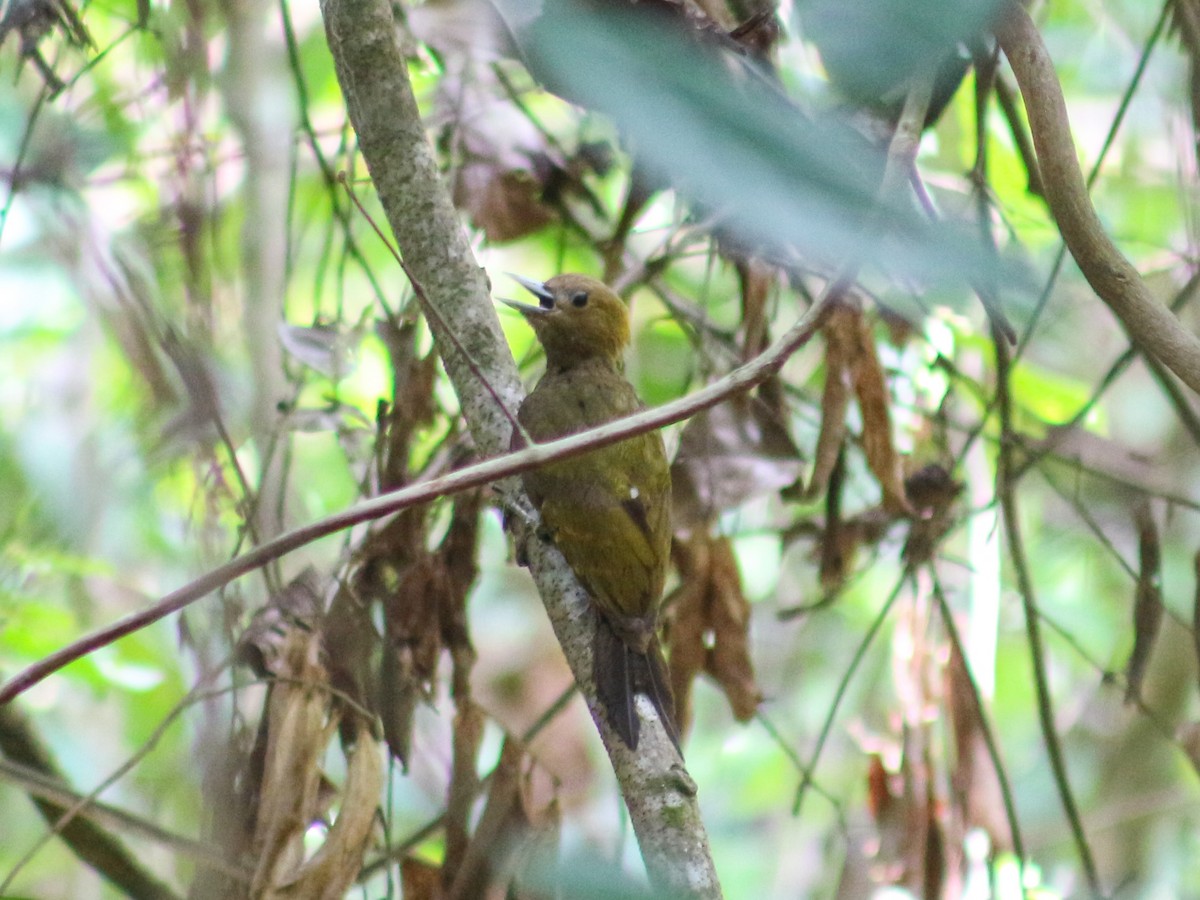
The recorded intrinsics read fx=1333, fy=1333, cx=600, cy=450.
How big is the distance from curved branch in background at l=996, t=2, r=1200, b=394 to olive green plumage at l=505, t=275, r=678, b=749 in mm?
951

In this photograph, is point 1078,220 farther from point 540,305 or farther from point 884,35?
point 540,305

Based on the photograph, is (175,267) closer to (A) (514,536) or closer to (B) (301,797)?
(A) (514,536)

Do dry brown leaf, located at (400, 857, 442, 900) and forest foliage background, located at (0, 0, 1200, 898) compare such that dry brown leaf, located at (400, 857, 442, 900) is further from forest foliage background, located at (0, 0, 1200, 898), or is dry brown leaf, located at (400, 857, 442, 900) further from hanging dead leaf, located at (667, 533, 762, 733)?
hanging dead leaf, located at (667, 533, 762, 733)

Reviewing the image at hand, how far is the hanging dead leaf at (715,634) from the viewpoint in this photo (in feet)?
9.06

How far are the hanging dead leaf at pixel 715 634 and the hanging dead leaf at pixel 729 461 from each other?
146 millimetres

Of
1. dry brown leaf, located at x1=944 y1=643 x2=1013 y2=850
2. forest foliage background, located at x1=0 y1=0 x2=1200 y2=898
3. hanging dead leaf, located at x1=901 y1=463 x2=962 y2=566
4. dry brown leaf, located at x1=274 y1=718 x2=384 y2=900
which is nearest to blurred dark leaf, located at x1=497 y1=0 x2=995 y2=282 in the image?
forest foliage background, located at x1=0 y1=0 x2=1200 y2=898

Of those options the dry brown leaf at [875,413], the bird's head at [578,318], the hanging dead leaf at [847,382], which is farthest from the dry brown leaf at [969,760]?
the bird's head at [578,318]

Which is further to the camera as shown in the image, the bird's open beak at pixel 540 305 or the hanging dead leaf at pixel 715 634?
the bird's open beak at pixel 540 305

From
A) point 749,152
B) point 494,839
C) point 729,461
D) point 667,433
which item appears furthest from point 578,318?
point 749,152

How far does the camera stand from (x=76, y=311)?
523 cm

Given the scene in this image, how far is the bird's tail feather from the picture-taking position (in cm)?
212

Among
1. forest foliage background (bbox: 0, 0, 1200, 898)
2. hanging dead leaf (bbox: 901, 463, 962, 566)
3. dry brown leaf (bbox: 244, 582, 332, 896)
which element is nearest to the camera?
dry brown leaf (bbox: 244, 582, 332, 896)

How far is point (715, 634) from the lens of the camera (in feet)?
9.18

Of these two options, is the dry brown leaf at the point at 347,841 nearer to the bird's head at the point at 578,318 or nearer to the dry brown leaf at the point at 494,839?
the dry brown leaf at the point at 494,839
